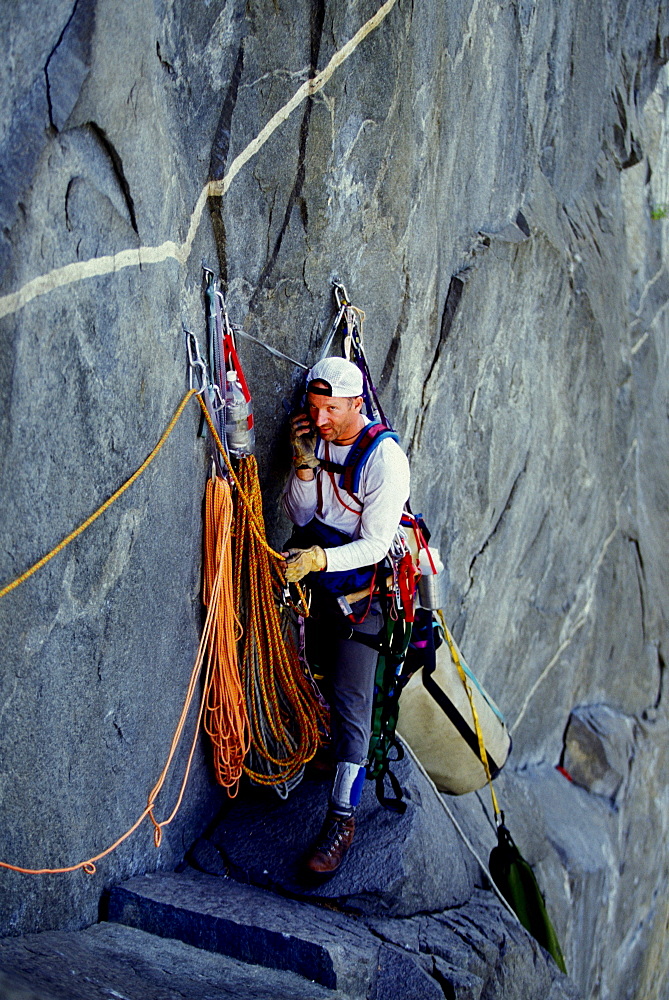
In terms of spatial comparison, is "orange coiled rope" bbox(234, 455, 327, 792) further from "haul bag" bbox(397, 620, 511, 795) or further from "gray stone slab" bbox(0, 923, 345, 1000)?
"gray stone slab" bbox(0, 923, 345, 1000)

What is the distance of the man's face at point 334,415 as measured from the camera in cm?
333

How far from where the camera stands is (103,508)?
8.66ft

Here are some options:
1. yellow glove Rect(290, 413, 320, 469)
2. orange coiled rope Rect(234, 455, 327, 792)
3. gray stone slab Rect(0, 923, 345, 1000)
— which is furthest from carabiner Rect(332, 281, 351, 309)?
gray stone slab Rect(0, 923, 345, 1000)

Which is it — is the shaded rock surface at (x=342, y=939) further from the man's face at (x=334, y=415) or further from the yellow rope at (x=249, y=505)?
the man's face at (x=334, y=415)

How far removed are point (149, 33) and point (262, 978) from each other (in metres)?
2.64

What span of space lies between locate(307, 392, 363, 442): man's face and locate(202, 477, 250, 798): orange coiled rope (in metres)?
0.39

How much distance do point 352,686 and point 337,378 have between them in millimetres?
1096

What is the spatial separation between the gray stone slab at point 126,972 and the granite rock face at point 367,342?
0.12 m

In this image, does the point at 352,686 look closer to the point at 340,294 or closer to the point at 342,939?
the point at 342,939

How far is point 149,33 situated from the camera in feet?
8.38

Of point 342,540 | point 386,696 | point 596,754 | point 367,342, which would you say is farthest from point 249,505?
point 596,754

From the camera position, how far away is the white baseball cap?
331 centimetres

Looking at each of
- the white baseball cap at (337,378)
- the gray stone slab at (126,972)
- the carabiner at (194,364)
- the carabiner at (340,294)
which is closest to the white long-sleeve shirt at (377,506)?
the white baseball cap at (337,378)

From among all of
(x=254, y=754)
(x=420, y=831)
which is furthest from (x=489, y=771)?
(x=254, y=754)
